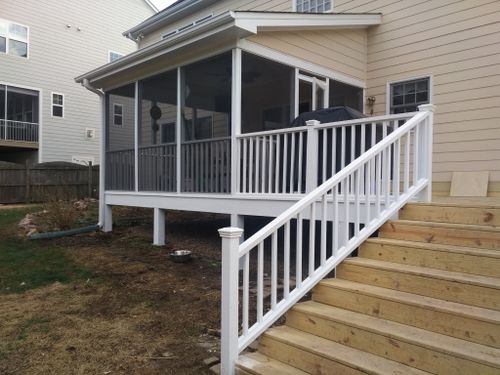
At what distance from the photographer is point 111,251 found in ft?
24.5

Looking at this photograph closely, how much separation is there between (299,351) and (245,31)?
442cm

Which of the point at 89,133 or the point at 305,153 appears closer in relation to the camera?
the point at 305,153

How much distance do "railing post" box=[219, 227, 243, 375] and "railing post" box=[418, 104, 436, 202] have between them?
7.74 feet

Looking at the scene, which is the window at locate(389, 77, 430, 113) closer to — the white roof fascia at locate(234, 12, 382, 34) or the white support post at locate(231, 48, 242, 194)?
the white roof fascia at locate(234, 12, 382, 34)

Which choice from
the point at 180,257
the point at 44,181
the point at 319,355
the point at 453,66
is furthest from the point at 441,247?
the point at 44,181

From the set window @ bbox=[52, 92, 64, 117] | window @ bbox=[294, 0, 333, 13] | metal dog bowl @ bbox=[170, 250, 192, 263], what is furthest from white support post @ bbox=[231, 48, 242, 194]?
window @ bbox=[52, 92, 64, 117]

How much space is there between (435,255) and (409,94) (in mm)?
5154

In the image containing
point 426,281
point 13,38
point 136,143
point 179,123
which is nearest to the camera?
point 426,281

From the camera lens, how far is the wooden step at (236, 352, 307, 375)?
113 inches

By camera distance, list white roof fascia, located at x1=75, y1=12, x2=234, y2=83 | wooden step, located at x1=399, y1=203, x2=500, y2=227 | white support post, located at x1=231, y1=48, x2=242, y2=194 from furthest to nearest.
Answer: white support post, located at x1=231, y1=48, x2=242, y2=194 → white roof fascia, located at x1=75, y1=12, x2=234, y2=83 → wooden step, located at x1=399, y1=203, x2=500, y2=227

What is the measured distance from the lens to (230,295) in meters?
2.97

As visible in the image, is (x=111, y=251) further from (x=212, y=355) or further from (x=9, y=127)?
(x=9, y=127)

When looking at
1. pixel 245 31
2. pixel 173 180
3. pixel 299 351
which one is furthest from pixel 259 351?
pixel 173 180

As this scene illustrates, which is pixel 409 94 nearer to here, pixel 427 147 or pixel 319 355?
pixel 427 147
